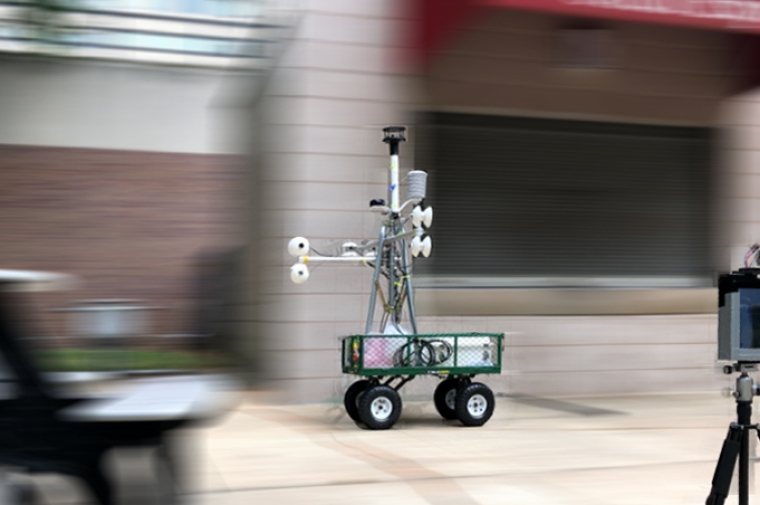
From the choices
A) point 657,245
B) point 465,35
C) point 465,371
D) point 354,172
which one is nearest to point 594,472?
point 465,371

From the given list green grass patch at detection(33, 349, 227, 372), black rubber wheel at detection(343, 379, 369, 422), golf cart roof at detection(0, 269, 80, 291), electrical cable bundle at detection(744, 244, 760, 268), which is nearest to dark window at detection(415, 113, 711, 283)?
black rubber wheel at detection(343, 379, 369, 422)

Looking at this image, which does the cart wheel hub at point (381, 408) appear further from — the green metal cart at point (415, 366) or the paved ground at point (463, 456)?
the paved ground at point (463, 456)

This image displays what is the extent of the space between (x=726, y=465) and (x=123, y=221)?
747cm

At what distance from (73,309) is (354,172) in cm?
287

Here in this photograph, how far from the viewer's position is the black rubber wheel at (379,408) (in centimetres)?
708

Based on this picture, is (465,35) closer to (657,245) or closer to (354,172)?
(354,172)

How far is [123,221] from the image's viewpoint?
961 cm

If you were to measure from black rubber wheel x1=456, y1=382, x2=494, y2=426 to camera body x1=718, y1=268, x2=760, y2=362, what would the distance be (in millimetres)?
4131

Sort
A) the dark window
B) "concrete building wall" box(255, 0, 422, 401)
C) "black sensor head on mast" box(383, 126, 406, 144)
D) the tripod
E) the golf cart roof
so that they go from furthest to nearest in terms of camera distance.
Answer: the dark window
"concrete building wall" box(255, 0, 422, 401)
"black sensor head on mast" box(383, 126, 406, 144)
the tripod
the golf cart roof

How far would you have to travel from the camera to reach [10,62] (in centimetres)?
228

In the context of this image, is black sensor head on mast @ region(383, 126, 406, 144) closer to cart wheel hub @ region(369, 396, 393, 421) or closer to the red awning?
cart wheel hub @ region(369, 396, 393, 421)

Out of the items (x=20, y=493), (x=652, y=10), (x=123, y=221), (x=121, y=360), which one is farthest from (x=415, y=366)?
(x=123, y=221)

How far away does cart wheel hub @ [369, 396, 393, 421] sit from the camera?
7105mm

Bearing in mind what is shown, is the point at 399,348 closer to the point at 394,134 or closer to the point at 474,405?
the point at 474,405
